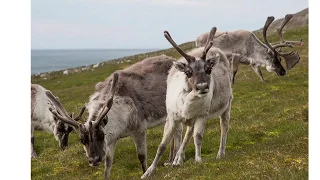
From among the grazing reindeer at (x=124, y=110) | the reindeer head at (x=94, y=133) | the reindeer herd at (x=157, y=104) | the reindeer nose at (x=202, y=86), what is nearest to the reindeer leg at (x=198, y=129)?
the reindeer herd at (x=157, y=104)

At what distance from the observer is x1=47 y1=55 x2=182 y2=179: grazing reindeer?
35.5ft

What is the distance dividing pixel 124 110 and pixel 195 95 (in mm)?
2557

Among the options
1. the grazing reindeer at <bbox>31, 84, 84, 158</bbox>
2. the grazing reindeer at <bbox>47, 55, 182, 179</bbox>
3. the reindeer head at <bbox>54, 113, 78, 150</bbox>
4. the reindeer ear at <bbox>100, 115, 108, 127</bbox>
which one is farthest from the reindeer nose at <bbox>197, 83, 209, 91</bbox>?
the grazing reindeer at <bbox>31, 84, 84, 158</bbox>

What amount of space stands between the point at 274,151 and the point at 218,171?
1879 millimetres

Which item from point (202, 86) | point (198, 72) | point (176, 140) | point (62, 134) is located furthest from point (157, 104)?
point (62, 134)

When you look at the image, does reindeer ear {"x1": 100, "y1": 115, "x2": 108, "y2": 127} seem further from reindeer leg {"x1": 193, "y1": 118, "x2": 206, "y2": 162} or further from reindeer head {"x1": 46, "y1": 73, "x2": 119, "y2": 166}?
reindeer leg {"x1": 193, "y1": 118, "x2": 206, "y2": 162}

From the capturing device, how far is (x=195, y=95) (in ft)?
34.1

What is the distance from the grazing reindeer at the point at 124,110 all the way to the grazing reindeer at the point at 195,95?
46.8 inches

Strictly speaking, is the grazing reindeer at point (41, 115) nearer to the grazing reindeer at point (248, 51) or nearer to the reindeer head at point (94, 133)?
the reindeer head at point (94, 133)

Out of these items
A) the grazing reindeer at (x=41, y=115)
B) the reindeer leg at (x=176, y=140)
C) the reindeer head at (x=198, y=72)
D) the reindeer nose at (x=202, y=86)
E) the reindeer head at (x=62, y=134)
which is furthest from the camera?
the grazing reindeer at (x=41, y=115)

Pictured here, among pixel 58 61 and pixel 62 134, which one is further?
pixel 58 61

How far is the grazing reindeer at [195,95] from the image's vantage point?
10477 mm

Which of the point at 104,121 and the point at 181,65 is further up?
the point at 181,65

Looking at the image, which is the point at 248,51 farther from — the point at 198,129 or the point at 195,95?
the point at 195,95
